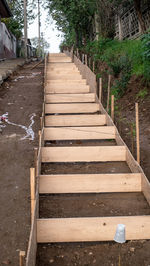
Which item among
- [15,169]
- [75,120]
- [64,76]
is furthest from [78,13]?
[15,169]

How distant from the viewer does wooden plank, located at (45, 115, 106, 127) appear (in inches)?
281

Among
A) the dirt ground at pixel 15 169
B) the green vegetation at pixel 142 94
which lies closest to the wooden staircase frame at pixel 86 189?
the dirt ground at pixel 15 169

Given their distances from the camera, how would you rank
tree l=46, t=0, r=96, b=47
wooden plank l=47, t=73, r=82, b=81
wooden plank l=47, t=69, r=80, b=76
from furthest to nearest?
1. tree l=46, t=0, r=96, b=47
2. wooden plank l=47, t=69, r=80, b=76
3. wooden plank l=47, t=73, r=82, b=81

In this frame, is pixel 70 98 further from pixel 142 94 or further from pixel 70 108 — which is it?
pixel 142 94

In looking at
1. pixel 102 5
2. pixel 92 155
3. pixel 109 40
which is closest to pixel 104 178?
pixel 92 155

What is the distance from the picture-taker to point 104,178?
14.7ft

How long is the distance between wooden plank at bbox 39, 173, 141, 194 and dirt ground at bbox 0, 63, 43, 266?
1.32ft

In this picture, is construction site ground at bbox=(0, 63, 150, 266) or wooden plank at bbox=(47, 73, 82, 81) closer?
construction site ground at bbox=(0, 63, 150, 266)

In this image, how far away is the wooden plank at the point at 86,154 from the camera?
5387 mm

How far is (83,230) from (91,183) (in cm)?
108

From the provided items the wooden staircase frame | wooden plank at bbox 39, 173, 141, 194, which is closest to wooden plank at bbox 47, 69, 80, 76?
the wooden staircase frame

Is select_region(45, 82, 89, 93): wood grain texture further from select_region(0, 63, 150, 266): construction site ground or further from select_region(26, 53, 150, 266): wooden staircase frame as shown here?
select_region(0, 63, 150, 266): construction site ground

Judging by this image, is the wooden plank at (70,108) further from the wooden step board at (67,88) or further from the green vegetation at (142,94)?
the wooden step board at (67,88)

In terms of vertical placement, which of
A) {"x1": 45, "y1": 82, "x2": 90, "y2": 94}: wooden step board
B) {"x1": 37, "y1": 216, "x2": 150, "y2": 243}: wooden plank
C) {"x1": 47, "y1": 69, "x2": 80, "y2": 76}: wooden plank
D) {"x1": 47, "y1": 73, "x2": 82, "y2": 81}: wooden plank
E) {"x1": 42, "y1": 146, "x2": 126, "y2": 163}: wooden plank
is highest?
{"x1": 47, "y1": 69, "x2": 80, "y2": 76}: wooden plank
